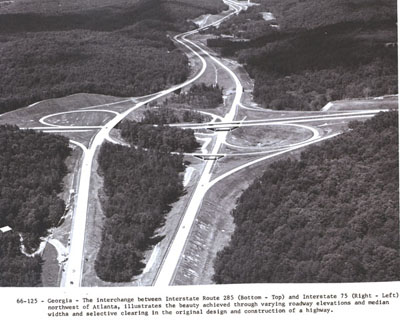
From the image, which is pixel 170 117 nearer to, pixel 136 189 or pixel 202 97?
pixel 202 97

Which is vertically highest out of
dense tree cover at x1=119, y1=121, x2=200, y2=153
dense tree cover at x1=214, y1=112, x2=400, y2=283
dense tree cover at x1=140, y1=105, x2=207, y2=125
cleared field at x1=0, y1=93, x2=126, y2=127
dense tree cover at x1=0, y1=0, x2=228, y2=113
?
dense tree cover at x1=214, y1=112, x2=400, y2=283

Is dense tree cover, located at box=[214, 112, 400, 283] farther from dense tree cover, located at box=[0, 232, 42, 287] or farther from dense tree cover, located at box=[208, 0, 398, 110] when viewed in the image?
dense tree cover, located at box=[208, 0, 398, 110]

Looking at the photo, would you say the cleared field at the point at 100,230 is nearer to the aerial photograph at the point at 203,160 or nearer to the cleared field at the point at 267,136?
the aerial photograph at the point at 203,160

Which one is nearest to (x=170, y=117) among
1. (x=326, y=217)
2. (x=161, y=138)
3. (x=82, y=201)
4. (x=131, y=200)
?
(x=161, y=138)

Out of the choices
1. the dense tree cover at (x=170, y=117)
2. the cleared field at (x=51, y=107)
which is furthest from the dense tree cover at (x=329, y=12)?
the cleared field at (x=51, y=107)

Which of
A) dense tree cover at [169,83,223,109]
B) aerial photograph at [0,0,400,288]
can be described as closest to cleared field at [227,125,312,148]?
aerial photograph at [0,0,400,288]

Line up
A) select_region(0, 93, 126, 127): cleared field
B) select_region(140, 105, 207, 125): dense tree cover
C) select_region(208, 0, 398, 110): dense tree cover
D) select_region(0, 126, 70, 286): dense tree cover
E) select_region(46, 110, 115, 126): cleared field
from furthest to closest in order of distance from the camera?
1. select_region(208, 0, 398, 110): dense tree cover
2. select_region(0, 93, 126, 127): cleared field
3. select_region(46, 110, 115, 126): cleared field
4. select_region(140, 105, 207, 125): dense tree cover
5. select_region(0, 126, 70, 286): dense tree cover
